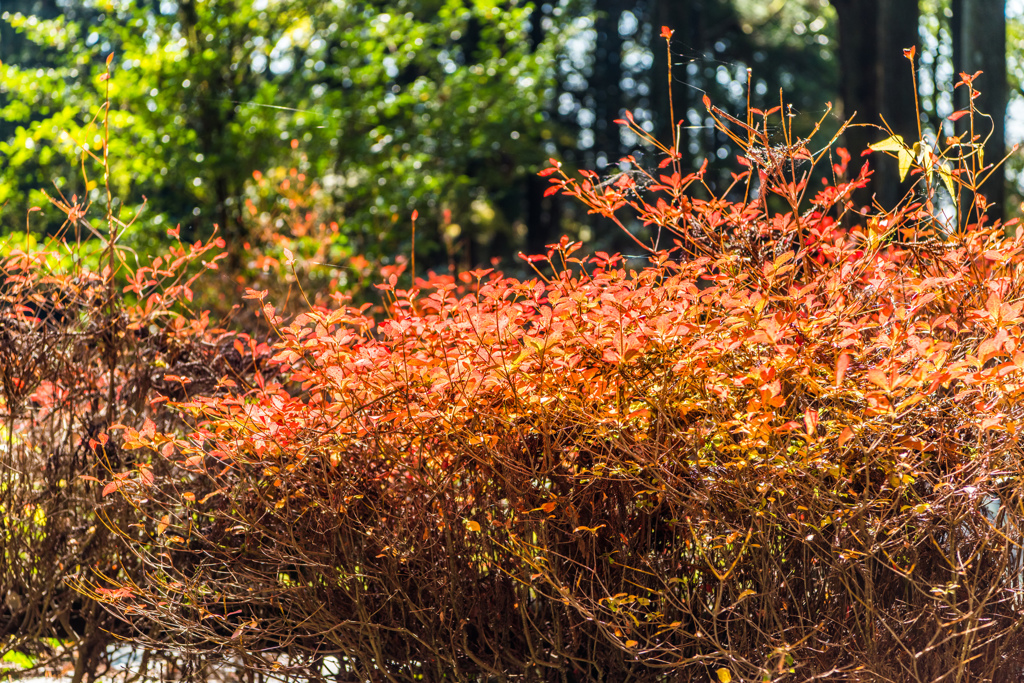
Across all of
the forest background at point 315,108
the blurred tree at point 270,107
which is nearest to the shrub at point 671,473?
the forest background at point 315,108

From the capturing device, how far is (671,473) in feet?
6.93

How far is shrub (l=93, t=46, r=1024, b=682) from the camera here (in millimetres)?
2102

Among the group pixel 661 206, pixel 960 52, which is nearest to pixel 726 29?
pixel 960 52

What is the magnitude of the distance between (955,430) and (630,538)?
2.95 feet

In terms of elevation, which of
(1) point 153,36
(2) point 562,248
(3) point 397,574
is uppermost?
(1) point 153,36

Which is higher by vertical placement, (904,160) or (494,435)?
(904,160)

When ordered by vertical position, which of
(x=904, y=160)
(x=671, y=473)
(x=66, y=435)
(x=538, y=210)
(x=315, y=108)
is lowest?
(x=538, y=210)

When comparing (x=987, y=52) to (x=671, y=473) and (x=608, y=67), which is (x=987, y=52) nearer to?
(x=671, y=473)

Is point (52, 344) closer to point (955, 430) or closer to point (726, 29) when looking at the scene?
point (955, 430)

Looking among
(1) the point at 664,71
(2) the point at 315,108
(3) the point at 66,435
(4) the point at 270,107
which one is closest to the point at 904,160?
(3) the point at 66,435

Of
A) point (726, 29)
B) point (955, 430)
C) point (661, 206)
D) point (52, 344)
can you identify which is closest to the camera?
point (955, 430)

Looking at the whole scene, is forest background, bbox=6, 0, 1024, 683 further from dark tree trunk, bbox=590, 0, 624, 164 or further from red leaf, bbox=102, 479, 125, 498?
dark tree trunk, bbox=590, 0, 624, 164

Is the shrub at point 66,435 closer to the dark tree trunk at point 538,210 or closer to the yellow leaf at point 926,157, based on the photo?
the yellow leaf at point 926,157

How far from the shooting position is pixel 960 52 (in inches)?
235
